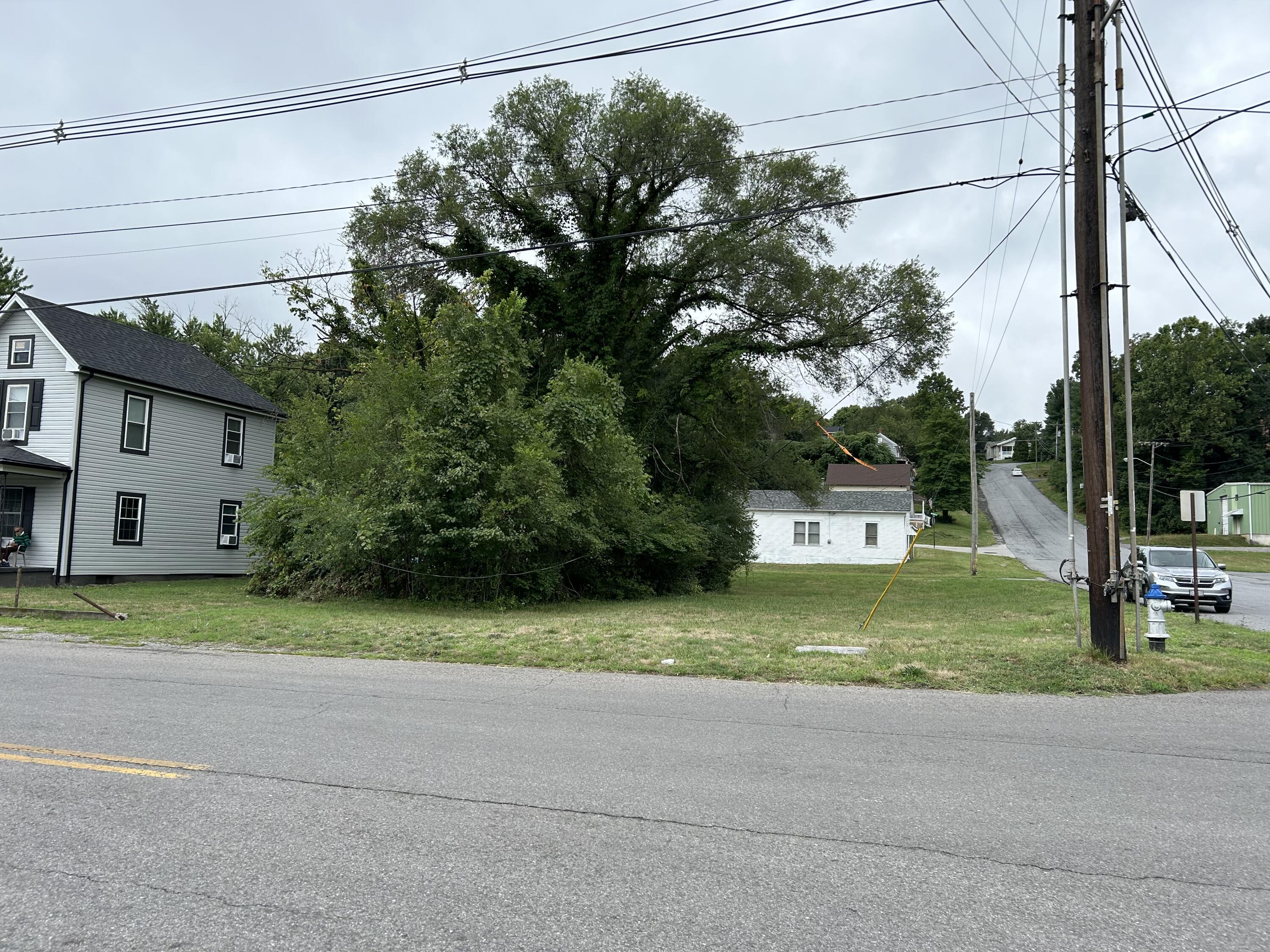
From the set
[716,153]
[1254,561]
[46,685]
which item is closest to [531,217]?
[716,153]

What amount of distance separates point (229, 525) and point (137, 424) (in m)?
4.87

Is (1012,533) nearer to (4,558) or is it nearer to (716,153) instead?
(716,153)

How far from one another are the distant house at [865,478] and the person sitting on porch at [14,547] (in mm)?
42430

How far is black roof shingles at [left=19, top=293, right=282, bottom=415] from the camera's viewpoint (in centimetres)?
2455

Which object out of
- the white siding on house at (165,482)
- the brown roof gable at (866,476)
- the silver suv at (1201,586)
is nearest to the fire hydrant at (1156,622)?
the silver suv at (1201,586)

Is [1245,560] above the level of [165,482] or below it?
below

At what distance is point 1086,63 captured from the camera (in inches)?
432

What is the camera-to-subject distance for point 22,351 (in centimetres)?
2464

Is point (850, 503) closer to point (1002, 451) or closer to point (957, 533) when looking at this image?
point (957, 533)

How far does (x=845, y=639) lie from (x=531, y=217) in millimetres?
18505

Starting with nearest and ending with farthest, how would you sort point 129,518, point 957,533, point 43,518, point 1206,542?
point 43,518, point 129,518, point 1206,542, point 957,533

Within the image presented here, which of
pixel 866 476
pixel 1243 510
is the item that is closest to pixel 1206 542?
pixel 1243 510

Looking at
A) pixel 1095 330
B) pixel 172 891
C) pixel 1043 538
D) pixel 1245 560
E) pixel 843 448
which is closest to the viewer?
pixel 172 891

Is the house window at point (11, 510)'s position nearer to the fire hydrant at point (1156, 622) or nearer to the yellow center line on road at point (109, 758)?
the yellow center line on road at point (109, 758)
